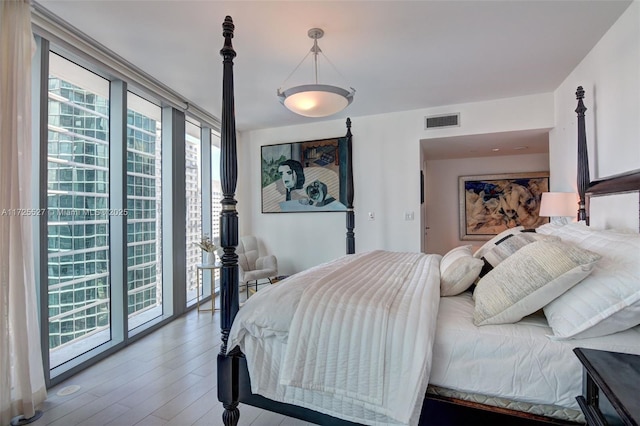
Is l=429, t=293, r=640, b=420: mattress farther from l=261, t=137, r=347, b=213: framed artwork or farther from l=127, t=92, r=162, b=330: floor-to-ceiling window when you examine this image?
l=261, t=137, r=347, b=213: framed artwork

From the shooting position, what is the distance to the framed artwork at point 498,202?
5.21 m

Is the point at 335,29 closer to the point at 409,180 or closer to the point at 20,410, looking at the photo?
the point at 409,180

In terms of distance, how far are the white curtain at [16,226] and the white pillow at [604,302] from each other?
8.83 feet

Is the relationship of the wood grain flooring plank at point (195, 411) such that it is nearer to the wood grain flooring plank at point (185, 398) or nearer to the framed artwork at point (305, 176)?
the wood grain flooring plank at point (185, 398)

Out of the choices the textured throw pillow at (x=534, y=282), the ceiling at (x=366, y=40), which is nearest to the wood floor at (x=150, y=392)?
the textured throw pillow at (x=534, y=282)

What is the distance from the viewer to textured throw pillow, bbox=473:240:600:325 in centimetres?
125

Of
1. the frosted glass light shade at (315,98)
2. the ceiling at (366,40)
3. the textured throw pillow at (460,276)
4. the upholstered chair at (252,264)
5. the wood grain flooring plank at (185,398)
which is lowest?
the wood grain flooring plank at (185,398)

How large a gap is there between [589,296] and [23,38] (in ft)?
10.4

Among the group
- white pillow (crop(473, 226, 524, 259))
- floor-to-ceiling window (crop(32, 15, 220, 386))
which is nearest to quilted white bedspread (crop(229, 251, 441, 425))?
white pillow (crop(473, 226, 524, 259))

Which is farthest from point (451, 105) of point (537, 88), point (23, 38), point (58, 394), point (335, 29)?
point (58, 394)

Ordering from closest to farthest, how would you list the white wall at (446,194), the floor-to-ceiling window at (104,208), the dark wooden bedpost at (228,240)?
the dark wooden bedpost at (228,240) → the floor-to-ceiling window at (104,208) → the white wall at (446,194)

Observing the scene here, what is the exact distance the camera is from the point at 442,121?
12.9 ft

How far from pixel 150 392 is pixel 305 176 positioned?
10.5ft

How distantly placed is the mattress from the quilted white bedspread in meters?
0.13
